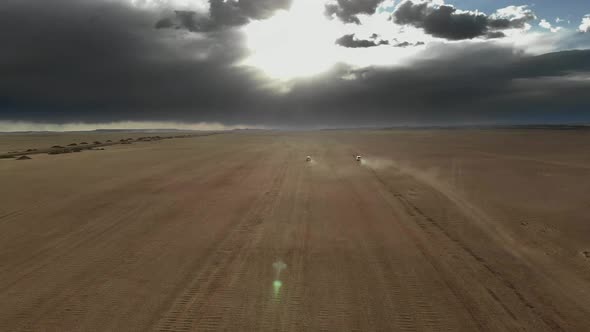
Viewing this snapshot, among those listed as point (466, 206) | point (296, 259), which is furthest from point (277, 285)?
point (466, 206)

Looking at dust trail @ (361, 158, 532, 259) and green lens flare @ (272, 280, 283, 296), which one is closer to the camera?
green lens flare @ (272, 280, 283, 296)

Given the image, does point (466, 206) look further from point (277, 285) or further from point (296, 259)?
point (277, 285)

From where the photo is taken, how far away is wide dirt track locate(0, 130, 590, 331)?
5.01 metres

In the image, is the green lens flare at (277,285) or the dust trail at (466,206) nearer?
the green lens flare at (277,285)

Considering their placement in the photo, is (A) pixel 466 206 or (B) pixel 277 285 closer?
(B) pixel 277 285

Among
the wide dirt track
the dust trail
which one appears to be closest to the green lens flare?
the wide dirt track

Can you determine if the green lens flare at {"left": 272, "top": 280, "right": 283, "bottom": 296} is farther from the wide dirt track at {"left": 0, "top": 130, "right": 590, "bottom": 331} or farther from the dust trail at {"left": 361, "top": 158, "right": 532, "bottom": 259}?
the dust trail at {"left": 361, "top": 158, "right": 532, "bottom": 259}

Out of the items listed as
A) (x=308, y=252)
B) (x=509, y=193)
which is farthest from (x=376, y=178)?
(x=308, y=252)

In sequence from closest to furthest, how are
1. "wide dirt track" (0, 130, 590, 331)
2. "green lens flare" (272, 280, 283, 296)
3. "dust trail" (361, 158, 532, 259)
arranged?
"wide dirt track" (0, 130, 590, 331) < "green lens flare" (272, 280, 283, 296) < "dust trail" (361, 158, 532, 259)

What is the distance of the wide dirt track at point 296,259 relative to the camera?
5012 mm

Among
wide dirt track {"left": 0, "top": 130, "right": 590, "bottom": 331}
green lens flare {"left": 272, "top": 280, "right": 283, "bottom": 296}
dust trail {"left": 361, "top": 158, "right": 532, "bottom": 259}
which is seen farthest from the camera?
dust trail {"left": 361, "top": 158, "right": 532, "bottom": 259}

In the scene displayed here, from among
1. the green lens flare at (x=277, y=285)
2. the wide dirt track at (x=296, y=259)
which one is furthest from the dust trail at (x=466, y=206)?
the green lens flare at (x=277, y=285)

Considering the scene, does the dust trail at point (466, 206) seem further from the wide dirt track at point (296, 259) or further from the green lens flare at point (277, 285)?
the green lens flare at point (277, 285)

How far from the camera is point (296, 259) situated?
282 inches
